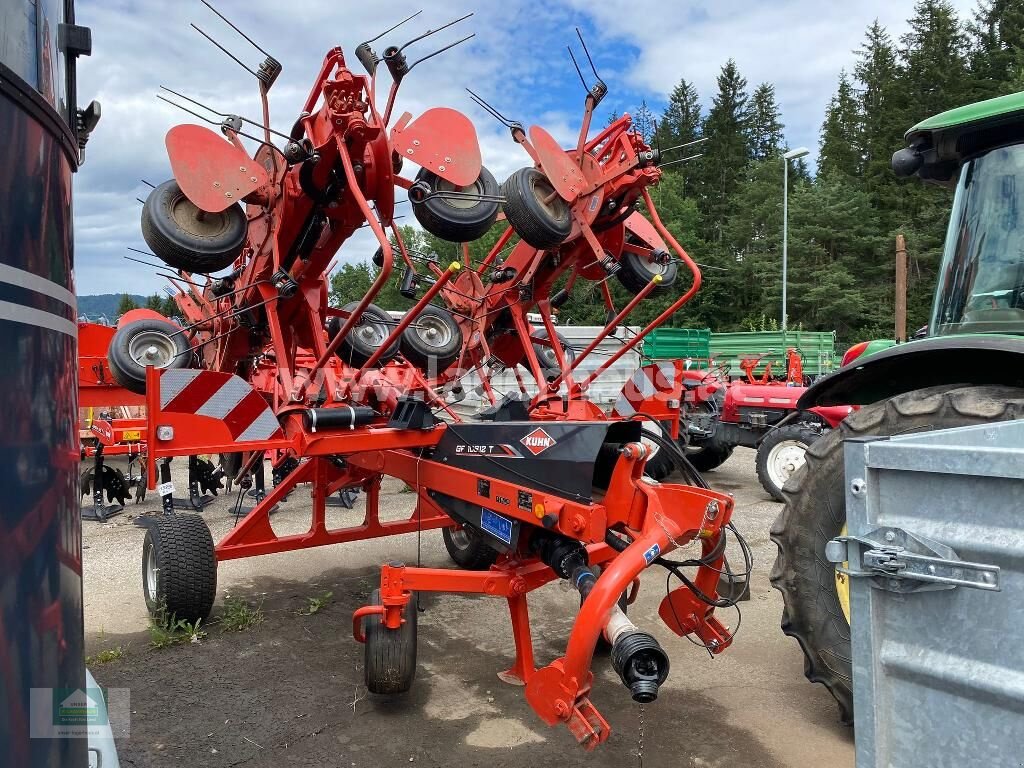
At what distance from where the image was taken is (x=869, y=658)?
1458mm

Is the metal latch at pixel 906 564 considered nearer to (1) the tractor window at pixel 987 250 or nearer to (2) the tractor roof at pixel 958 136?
(1) the tractor window at pixel 987 250

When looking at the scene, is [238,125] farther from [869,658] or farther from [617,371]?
[617,371]

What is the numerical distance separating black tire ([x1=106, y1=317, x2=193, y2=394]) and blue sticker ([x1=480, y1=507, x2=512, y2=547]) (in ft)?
9.00

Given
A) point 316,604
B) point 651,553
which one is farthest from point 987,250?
Answer: point 316,604

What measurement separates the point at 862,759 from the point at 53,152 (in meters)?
1.88

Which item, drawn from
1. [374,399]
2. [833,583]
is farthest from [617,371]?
[833,583]

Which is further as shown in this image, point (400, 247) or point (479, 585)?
point (400, 247)

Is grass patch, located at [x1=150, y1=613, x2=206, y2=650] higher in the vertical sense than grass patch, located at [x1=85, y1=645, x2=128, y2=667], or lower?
higher

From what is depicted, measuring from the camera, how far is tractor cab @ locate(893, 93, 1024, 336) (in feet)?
10.4

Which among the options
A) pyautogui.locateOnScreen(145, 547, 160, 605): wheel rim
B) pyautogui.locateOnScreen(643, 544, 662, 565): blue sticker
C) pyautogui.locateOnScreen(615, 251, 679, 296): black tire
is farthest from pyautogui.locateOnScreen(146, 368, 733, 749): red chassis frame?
pyautogui.locateOnScreen(615, 251, 679, 296): black tire

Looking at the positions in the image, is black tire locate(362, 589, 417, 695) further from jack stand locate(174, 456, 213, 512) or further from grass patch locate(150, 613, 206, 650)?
jack stand locate(174, 456, 213, 512)

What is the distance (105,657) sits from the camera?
14.1 feet

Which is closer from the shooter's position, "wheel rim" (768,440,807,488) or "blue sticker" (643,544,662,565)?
"blue sticker" (643,544,662,565)

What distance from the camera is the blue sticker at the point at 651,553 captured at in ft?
9.85
